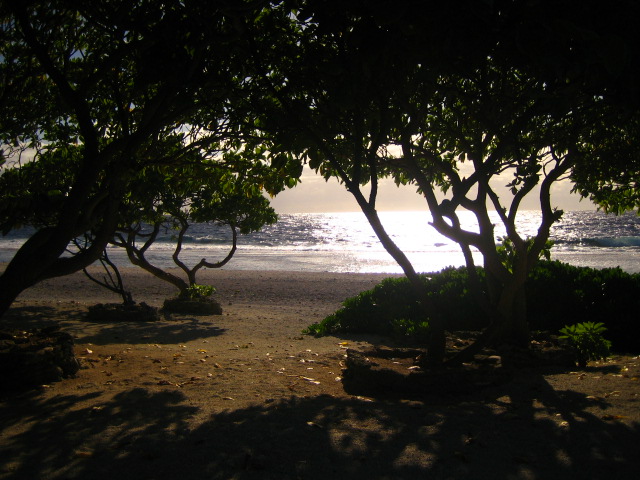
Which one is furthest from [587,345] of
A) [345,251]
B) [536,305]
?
[345,251]

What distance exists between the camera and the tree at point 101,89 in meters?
5.43

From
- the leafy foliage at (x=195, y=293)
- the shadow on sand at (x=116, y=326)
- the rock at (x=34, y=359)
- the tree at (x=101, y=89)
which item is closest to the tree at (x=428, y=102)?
the tree at (x=101, y=89)

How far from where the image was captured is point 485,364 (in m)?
6.68

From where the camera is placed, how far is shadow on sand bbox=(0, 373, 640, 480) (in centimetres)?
373

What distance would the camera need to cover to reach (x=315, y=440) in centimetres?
429

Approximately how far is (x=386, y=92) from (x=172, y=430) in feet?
12.4

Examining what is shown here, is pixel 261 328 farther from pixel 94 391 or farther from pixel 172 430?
pixel 172 430

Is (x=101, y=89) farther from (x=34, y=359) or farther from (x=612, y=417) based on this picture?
(x=612, y=417)

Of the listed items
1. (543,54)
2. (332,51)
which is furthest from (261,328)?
(543,54)

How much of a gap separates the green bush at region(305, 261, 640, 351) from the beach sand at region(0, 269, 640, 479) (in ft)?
5.70

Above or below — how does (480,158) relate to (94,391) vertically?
above

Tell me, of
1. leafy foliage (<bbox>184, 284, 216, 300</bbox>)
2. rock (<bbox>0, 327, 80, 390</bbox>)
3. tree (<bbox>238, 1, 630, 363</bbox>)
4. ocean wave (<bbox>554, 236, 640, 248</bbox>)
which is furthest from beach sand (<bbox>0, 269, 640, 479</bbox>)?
ocean wave (<bbox>554, 236, 640, 248</bbox>)

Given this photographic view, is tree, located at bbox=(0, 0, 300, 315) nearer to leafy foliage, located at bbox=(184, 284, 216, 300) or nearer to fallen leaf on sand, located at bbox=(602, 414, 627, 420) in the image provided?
fallen leaf on sand, located at bbox=(602, 414, 627, 420)

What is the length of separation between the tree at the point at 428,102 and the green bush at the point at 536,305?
172 centimetres
